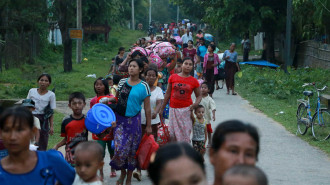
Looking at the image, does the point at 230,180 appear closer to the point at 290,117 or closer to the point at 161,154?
the point at 161,154

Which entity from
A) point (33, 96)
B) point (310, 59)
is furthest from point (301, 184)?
point (310, 59)

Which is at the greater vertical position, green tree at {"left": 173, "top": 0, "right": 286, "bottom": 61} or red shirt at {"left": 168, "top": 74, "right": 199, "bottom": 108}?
green tree at {"left": 173, "top": 0, "right": 286, "bottom": 61}

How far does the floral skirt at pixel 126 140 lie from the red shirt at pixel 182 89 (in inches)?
49.2

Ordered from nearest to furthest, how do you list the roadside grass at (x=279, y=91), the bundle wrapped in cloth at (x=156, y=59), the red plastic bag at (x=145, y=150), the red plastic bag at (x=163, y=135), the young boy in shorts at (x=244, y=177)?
the young boy in shorts at (x=244, y=177) < the red plastic bag at (x=145, y=150) < the red plastic bag at (x=163, y=135) < the bundle wrapped in cloth at (x=156, y=59) < the roadside grass at (x=279, y=91)

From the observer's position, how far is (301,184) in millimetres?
8219

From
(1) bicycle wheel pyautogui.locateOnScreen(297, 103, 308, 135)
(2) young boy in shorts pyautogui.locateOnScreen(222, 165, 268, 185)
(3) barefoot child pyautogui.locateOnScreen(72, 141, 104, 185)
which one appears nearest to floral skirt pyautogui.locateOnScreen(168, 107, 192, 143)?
(1) bicycle wheel pyautogui.locateOnScreen(297, 103, 308, 135)

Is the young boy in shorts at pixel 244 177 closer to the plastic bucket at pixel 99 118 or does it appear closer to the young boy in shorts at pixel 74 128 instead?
the plastic bucket at pixel 99 118

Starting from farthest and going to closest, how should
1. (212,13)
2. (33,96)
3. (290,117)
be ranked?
(212,13) → (290,117) → (33,96)

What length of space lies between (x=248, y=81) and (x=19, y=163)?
21136 mm

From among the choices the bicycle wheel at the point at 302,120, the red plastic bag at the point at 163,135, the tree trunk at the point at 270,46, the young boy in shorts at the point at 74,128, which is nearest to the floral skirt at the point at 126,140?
the young boy in shorts at the point at 74,128

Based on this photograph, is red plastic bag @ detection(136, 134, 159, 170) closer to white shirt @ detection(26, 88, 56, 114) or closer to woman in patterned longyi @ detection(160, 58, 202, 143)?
woman in patterned longyi @ detection(160, 58, 202, 143)

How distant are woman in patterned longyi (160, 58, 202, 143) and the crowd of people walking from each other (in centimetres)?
2

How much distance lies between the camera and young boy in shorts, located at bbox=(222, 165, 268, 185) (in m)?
2.44

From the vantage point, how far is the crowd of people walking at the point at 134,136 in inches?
108
